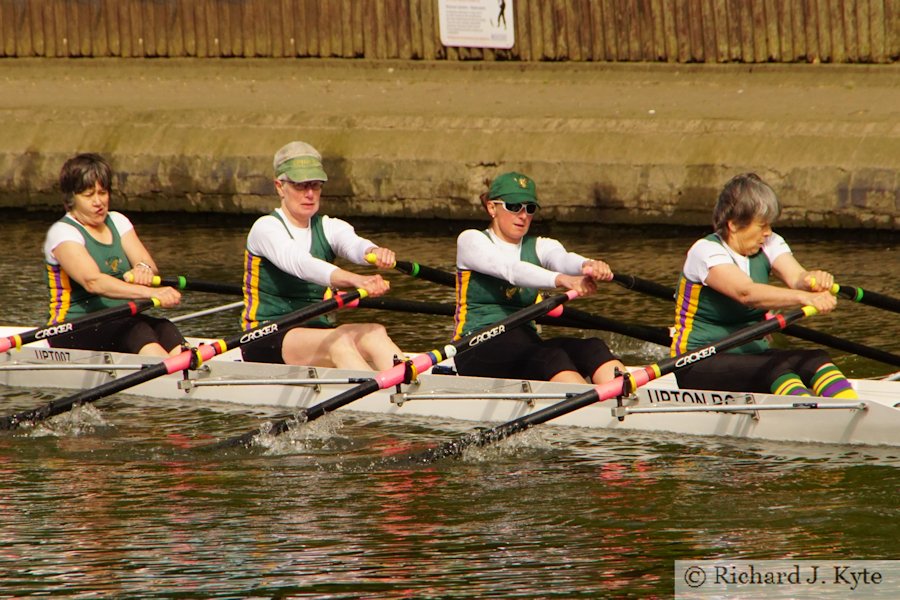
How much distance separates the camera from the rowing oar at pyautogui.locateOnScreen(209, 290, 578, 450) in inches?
352

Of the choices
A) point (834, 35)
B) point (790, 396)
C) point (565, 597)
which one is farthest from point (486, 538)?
point (834, 35)

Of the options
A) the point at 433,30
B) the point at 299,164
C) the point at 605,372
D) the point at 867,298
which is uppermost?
the point at 433,30

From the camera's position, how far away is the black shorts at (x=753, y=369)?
28.0 ft

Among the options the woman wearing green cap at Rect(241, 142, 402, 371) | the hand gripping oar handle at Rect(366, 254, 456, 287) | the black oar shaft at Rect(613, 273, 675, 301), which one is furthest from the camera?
the hand gripping oar handle at Rect(366, 254, 456, 287)

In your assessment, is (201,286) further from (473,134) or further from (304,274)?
(473,134)

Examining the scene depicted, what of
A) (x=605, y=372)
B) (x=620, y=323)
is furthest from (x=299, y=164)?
(x=620, y=323)

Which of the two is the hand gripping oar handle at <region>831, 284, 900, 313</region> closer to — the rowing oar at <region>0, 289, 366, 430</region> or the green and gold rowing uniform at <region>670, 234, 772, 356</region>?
the green and gold rowing uniform at <region>670, 234, 772, 356</region>

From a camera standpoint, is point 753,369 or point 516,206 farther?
point 516,206

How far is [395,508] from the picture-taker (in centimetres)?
802

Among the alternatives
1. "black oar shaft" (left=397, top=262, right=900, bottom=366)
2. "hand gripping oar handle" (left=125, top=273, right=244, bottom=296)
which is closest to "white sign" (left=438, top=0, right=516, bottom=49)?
"hand gripping oar handle" (left=125, top=273, right=244, bottom=296)

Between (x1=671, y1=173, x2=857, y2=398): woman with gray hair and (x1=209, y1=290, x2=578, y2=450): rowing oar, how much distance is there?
2.59 ft

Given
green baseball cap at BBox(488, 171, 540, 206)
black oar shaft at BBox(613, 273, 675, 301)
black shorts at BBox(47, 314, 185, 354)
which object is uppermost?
green baseball cap at BBox(488, 171, 540, 206)

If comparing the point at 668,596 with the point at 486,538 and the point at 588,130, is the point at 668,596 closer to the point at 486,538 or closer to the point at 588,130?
the point at 486,538

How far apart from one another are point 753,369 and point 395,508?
2079 millimetres
